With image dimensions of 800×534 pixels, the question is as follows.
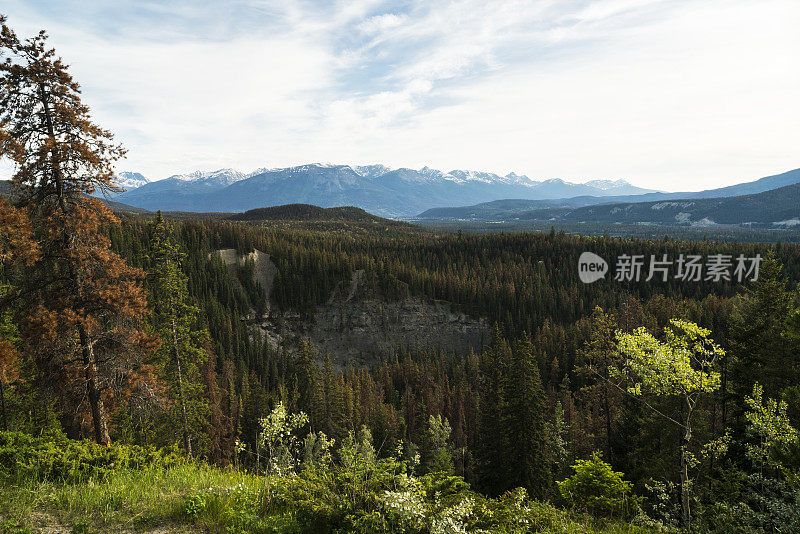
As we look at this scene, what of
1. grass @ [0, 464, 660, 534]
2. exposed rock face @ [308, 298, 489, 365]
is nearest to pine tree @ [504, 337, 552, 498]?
grass @ [0, 464, 660, 534]

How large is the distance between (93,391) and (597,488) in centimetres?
2304

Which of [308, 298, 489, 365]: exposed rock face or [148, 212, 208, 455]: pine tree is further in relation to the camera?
[308, 298, 489, 365]: exposed rock face

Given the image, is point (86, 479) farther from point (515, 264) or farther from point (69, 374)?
point (515, 264)

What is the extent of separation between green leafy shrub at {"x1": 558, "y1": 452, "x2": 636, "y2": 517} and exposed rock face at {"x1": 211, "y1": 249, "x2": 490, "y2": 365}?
4385 inches

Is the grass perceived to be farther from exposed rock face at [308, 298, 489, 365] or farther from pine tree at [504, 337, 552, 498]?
exposed rock face at [308, 298, 489, 365]

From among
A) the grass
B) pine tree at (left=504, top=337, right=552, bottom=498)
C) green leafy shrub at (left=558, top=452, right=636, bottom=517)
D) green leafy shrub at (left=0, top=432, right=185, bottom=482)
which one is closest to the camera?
the grass

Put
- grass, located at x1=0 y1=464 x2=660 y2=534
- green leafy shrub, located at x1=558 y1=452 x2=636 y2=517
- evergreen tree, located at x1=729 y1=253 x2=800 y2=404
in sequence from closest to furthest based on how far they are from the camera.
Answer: grass, located at x1=0 y1=464 x2=660 y2=534 < green leafy shrub, located at x1=558 y1=452 x2=636 y2=517 < evergreen tree, located at x1=729 y1=253 x2=800 y2=404

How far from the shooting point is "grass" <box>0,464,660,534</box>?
8.65 m

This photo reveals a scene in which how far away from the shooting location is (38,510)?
8938 mm

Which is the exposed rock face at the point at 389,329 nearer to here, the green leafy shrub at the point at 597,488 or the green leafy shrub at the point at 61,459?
the green leafy shrub at the point at 597,488

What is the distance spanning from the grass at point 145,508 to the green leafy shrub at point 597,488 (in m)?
7.79

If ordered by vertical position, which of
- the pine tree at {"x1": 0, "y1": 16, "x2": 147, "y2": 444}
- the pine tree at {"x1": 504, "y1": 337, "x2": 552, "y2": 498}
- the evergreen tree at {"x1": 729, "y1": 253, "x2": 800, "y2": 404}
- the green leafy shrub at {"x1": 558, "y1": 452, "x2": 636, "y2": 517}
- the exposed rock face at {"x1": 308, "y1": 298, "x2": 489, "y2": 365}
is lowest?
the exposed rock face at {"x1": 308, "y1": 298, "x2": 489, "y2": 365}

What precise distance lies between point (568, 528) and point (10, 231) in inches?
807

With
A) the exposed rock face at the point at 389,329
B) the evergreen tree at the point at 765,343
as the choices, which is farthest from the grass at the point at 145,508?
the exposed rock face at the point at 389,329
